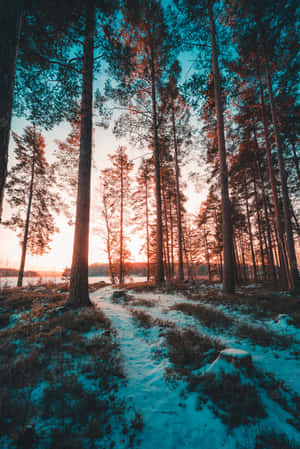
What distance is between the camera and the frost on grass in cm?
173

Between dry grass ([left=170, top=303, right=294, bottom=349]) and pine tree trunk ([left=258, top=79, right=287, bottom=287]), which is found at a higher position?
pine tree trunk ([left=258, top=79, right=287, bottom=287])

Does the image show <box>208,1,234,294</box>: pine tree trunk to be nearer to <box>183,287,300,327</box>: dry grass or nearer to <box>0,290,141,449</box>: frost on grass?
<box>183,287,300,327</box>: dry grass

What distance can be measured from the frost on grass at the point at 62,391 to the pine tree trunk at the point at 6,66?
3.12 meters

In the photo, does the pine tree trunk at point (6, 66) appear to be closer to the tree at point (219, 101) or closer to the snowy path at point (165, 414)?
the snowy path at point (165, 414)

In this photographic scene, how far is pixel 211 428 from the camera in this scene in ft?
6.16

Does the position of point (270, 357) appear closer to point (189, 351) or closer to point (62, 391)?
point (189, 351)

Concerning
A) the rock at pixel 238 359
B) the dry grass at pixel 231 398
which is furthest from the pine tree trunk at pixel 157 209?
the dry grass at pixel 231 398

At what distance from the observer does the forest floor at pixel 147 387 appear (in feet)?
5.80

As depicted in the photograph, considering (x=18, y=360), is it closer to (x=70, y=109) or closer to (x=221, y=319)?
(x=221, y=319)

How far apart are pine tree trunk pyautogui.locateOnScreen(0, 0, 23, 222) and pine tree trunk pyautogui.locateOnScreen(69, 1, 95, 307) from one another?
13.0 ft

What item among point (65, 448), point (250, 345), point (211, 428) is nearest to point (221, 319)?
point (250, 345)

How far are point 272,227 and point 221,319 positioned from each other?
16097mm

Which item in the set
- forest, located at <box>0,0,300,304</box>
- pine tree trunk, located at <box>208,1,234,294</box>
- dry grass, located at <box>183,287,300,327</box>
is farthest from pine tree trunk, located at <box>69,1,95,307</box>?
pine tree trunk, located at <box>208,1,234,294</box>

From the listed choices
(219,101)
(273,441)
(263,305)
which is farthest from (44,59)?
(263,305)
